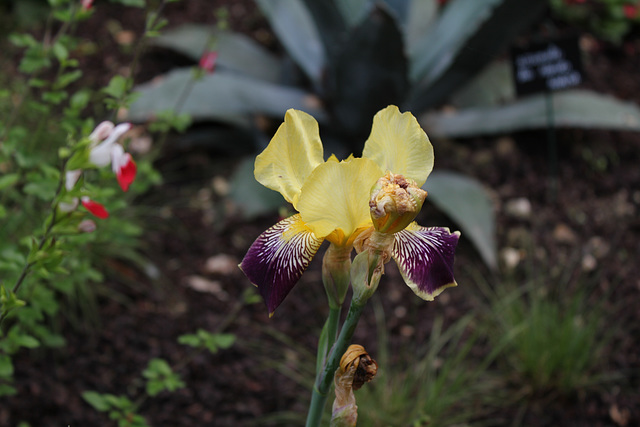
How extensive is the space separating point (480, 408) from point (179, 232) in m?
1.27

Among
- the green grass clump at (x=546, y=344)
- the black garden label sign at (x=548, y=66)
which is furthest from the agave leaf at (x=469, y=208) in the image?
the black garden label sign at (x=548, y=66)

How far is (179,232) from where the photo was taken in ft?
7.94

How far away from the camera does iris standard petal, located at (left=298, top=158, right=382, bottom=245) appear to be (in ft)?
2.59

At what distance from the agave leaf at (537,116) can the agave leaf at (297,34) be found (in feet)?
1.75

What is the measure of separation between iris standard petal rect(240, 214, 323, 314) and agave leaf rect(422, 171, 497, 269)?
1477 mm

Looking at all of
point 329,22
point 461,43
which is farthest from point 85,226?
point 461,43

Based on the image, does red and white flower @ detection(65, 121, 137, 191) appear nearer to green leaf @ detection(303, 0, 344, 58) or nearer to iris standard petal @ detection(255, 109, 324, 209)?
iris standard petal @ detection(255, 109, 324, 209)

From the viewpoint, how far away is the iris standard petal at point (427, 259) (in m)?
0.79

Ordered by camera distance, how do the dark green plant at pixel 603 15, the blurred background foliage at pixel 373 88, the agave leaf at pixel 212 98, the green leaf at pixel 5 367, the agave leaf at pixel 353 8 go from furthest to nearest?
the dark green plant at pixel 603 15
the agave leaf at pixel 353 8
the agave leaf at pixel 212 98
the blurred background foliage at pixel 373 88
the green leaf at pixel 5 367

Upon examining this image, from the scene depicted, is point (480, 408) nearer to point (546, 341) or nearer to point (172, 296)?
point (546, 341)

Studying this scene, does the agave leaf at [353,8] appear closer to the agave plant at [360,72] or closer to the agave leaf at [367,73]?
the agave plant at [360,72]

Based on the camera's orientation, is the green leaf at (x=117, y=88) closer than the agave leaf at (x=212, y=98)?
Yes

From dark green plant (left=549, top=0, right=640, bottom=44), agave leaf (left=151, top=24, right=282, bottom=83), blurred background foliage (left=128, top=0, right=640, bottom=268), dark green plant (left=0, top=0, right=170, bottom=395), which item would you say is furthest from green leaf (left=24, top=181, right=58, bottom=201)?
dark green plant (left=549, top=0, right=640, bottom=44)

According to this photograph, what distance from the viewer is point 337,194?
80cm
